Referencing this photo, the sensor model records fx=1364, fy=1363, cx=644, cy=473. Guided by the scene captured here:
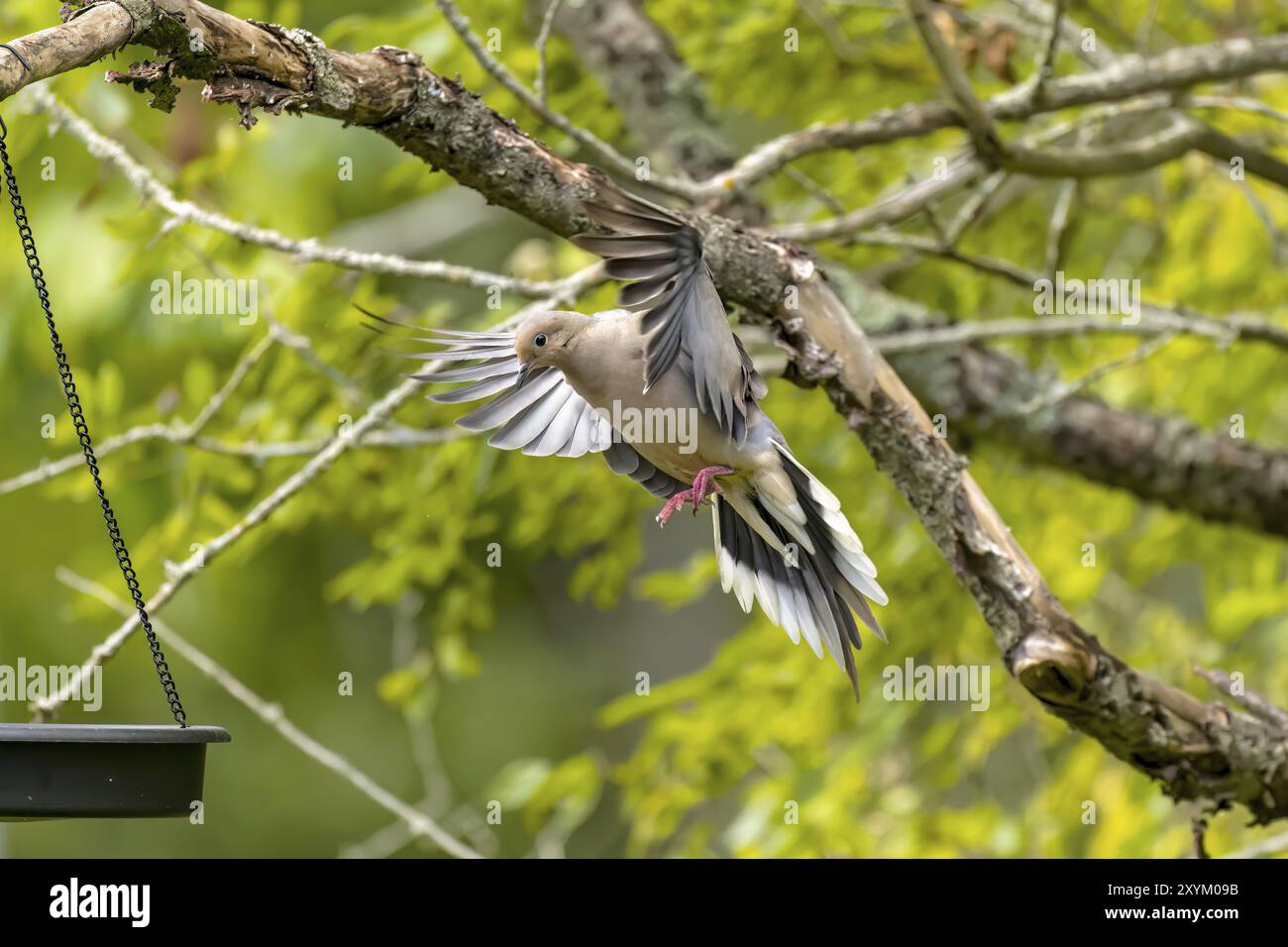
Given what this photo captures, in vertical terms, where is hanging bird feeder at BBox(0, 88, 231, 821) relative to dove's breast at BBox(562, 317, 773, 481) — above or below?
below

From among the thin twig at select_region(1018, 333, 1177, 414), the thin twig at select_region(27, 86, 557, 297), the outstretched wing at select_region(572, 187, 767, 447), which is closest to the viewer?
the outstretched wing at select_region(572, 187, 767, 447)

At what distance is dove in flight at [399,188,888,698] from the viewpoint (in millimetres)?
2070

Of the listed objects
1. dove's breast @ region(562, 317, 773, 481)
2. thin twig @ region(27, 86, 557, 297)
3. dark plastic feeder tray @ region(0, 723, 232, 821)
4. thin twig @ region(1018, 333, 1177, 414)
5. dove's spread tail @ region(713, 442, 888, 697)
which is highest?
thin twig @ region(27, 86, 557, 297)

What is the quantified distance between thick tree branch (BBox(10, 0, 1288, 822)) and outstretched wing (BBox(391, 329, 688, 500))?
286mm

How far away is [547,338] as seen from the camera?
Result: 2256 mm

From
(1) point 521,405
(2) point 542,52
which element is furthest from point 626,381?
(2) point 542,52

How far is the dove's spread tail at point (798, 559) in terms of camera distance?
2.41 m

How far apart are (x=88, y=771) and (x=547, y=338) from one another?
960 mm

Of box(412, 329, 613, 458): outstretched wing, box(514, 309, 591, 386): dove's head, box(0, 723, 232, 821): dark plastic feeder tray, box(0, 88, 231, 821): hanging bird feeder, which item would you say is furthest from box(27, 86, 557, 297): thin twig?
box(0, 723, 232, 821): dark plastic feeder tray

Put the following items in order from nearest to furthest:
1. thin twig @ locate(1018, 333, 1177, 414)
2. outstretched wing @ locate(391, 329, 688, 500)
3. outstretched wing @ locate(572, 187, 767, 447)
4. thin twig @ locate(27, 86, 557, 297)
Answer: outstretched wing @ locate(572, 187, 767, 447)
outstretched wing @ locate(391, 329, 688, 500)
thin twig @ locate(27, 86, 557, 297)
thin twig @ locate(1018, 333, 1177, 414)

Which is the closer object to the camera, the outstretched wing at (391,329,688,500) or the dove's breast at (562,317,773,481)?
the dove's breast at (562,317,773,481)

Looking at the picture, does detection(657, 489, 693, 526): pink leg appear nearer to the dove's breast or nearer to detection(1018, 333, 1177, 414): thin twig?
the dove's breast

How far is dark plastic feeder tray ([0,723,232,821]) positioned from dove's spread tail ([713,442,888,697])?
1041 millimetres

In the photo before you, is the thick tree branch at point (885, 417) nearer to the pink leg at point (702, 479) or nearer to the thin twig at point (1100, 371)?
the pink leg at point (702, 479)
